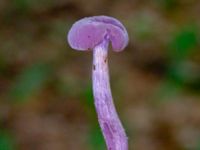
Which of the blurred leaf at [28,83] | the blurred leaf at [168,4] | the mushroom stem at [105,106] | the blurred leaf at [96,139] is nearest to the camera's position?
the mushroom stem at [105,106]

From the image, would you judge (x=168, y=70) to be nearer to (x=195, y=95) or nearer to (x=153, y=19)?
(x=195, y=95)

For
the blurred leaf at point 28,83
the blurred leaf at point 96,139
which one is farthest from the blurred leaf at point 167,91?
the blurred leaf at point 28,83

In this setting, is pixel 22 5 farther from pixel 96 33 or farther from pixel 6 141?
pixel 96 33

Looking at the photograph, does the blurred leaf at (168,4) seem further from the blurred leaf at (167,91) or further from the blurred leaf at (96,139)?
the blurred leaf at (96,139)

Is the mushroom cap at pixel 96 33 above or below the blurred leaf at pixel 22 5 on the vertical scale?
below

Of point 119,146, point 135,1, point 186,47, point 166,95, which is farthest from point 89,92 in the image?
point 119,146

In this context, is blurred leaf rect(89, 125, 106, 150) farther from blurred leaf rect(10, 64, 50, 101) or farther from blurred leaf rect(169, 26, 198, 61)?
blurred leaf rect(169, 26, 198, 61)

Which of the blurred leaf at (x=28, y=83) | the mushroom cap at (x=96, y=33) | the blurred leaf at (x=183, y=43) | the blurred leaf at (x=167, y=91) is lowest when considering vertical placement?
the mushroom cap at (x=96, y=33)
